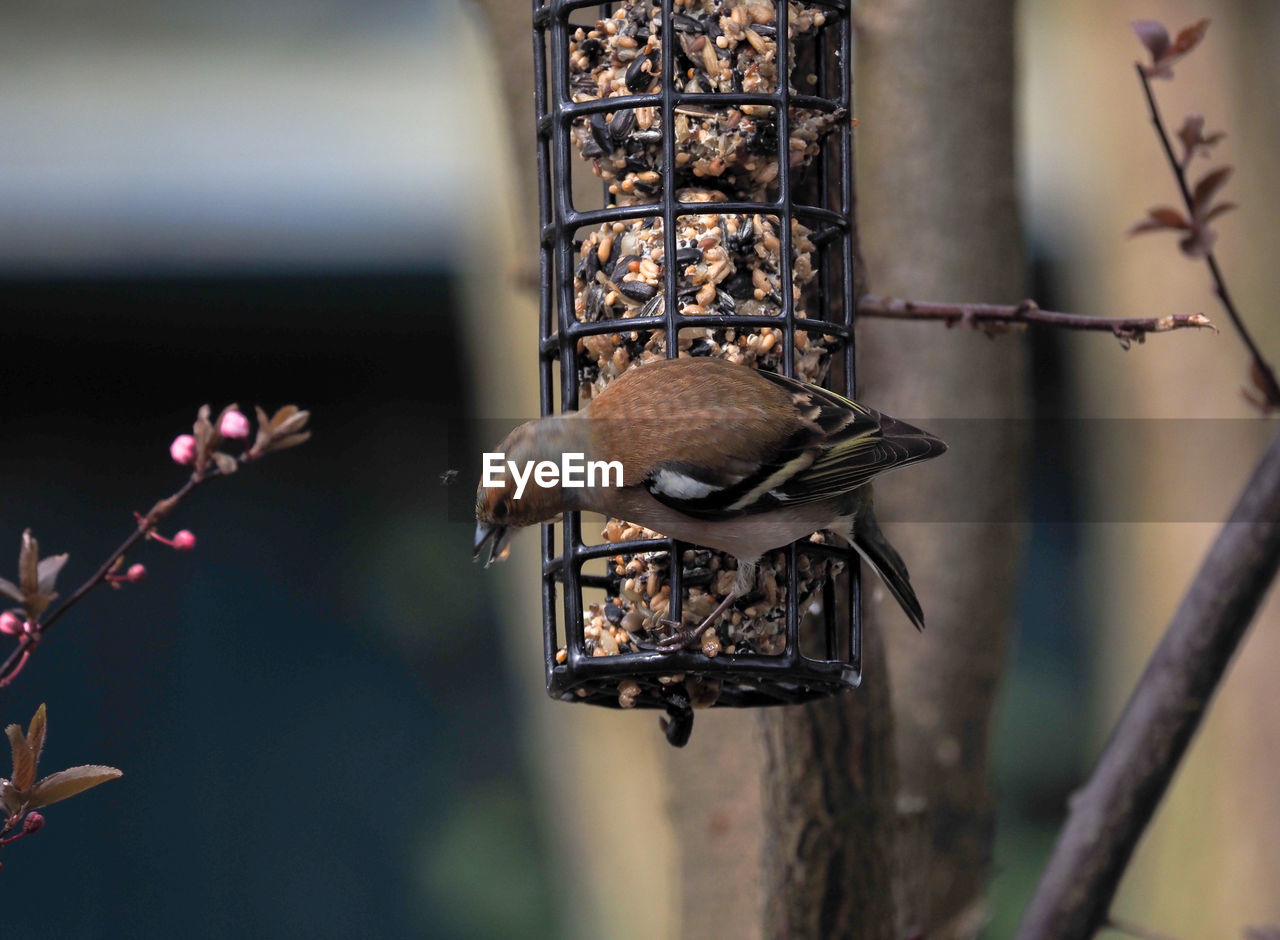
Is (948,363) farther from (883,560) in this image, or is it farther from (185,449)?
(185,449)

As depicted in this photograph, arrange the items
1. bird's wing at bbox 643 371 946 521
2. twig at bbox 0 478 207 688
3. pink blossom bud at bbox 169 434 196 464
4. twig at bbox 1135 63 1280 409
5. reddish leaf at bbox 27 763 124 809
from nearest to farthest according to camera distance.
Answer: reddish leaf at bbox 27 763 124 809, twig at bbox 0 478 207 688, pink blossom bud at bbox 169 434 196 464, twig at bbox 1135 63 1280 409, bird's wing at bbox 643 371 946 521

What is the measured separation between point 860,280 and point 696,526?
3.33 ft

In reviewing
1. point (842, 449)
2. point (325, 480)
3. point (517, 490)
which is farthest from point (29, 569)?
point (325, 480)

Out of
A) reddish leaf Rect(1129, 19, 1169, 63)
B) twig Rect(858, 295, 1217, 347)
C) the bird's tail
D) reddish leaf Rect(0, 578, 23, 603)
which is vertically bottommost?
the bird's tail

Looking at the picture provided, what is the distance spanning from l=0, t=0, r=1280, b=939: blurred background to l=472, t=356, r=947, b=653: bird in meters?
3.23

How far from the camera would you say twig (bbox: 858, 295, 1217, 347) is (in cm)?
355

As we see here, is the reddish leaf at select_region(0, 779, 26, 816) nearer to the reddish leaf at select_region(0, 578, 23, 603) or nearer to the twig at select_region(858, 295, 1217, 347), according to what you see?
the reddish leaf at select_region(0, 578, 23, 603)

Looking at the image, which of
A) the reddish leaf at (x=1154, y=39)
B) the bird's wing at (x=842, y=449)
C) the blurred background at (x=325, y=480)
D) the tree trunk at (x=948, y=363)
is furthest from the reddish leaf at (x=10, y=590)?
the blurred background at (x=325, y=480)

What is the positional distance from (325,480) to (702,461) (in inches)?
262

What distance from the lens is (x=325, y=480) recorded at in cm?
983

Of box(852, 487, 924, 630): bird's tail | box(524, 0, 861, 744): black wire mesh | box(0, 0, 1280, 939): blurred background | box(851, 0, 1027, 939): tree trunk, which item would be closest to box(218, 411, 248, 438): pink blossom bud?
box(524, 0, 861, 744): black wire mesh

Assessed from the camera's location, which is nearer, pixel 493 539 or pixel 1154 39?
pixel 1154 39

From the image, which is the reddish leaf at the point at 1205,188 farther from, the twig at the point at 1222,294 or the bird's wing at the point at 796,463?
the bird's wing at the point at 796,463

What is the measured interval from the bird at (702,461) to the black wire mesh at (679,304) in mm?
127
